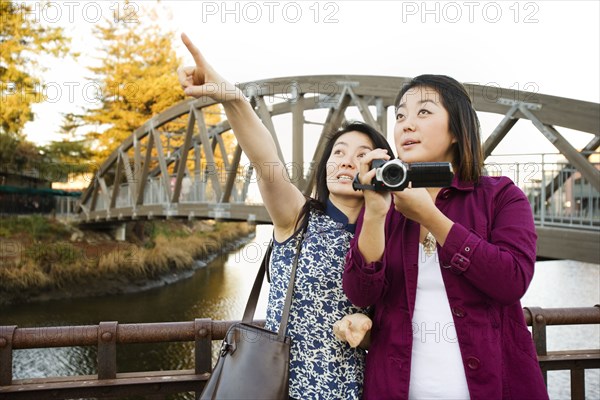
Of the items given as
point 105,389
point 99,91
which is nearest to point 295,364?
point 105,389

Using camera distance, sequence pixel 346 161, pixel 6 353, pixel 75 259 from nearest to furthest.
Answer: pixel 346 161
pixel 6 353
pixel 75 259

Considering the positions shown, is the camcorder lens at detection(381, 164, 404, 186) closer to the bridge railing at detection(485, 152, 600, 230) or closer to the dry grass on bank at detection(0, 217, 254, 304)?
the bridge railing at detection(485, 152, 600, 230)

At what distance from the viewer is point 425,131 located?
4.69 ft

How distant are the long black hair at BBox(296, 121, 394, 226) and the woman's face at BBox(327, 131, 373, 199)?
20mm

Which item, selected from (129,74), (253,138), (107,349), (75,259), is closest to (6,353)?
(107,349)

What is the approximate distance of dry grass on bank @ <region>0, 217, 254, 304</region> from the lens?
13234 mm

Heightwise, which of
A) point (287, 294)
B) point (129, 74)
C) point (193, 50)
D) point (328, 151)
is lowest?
point (287, 294)

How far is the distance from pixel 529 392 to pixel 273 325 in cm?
76

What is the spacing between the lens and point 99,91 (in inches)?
836

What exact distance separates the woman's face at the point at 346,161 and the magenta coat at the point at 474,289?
0.99 ft

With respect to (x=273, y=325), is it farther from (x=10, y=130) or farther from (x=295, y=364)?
(x=10, y=130)

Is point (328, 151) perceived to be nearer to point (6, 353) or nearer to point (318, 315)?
point (318, 315)

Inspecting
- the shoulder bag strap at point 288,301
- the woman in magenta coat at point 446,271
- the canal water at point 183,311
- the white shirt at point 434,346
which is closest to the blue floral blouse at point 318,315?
the shoulder bag strap at point 288,301

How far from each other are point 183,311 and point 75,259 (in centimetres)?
506
